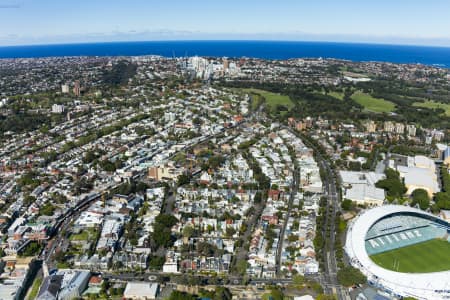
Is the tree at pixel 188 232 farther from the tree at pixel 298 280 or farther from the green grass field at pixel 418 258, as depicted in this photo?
the green grass field at pixel 418 258

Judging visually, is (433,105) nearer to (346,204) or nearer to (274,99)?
(274,99)

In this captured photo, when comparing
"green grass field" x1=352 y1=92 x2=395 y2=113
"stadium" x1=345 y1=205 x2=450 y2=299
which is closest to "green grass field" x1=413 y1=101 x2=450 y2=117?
"green grass field" x1=352 y1=92 x2=395 y2=113

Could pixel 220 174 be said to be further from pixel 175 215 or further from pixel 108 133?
pixel 108 133

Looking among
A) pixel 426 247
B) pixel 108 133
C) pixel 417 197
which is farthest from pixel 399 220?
pixel 108 133

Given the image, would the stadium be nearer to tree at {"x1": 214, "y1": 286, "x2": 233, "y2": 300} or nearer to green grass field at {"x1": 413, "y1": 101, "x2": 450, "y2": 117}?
tree at {"x1": 214, "y1": 286, "x2": 233, "y2": 300}

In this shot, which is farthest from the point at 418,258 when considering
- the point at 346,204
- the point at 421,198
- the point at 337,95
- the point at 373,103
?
the point at 337,95

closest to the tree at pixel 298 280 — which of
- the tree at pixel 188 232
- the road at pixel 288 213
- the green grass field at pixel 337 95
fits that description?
the road at pixel 288 213
